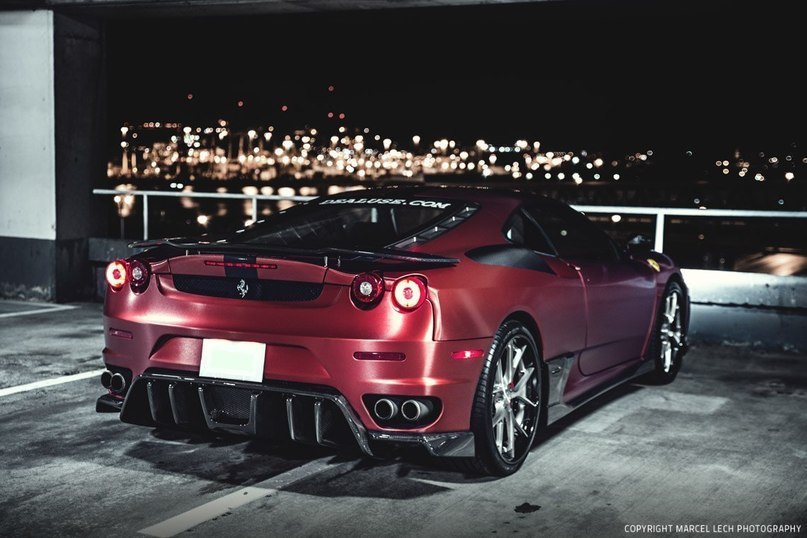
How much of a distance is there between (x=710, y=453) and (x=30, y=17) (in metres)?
9.35

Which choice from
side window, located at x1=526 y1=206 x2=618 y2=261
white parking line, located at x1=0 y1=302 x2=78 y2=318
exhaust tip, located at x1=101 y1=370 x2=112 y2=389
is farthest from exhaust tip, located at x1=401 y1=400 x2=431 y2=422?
white parking line, located at x1=0 y1=302 x2=78 y2=318

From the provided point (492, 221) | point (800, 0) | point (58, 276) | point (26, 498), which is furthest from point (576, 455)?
point (58, 276)

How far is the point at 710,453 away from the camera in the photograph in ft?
18.1

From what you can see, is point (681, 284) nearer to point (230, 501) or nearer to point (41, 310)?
point (230, 501)

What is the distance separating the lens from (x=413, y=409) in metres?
4.46

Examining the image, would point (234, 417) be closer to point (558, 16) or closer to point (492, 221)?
Answer: point (492, 221)

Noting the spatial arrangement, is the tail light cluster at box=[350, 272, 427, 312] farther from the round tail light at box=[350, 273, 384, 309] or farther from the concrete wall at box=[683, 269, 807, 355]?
the concrete wall at box=[683, 269, 807, 355]

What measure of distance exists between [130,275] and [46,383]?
8.29ft

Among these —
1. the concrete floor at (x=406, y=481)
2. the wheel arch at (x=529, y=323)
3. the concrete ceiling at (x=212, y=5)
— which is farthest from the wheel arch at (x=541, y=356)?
the concrete ceiling at (x=212, y=5)

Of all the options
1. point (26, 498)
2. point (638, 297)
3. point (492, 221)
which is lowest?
point (26, 498)

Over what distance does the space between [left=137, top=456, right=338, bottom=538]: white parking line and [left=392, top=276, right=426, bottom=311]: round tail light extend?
1.06 metres

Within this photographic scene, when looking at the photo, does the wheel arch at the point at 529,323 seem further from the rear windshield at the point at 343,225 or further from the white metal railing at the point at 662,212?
the white metal railing at the point at 662,212

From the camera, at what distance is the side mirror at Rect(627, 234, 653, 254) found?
6.91m

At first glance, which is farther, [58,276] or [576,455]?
[58,276]
